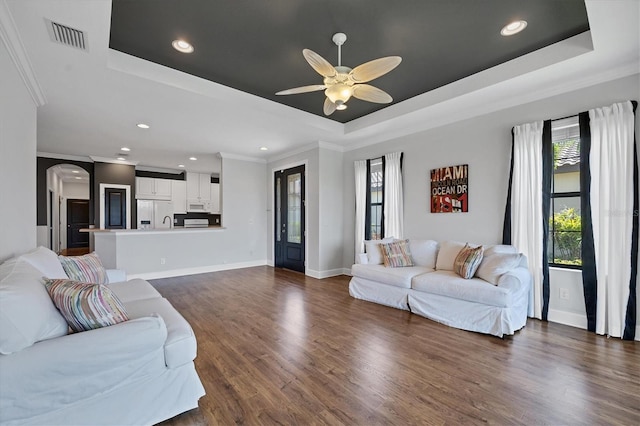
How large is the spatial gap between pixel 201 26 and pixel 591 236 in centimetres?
428

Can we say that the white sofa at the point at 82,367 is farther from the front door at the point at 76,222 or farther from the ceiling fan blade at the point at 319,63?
the front door at the point at 76,222

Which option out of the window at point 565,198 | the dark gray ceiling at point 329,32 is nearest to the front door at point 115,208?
the dark gray ceiling at point 329,32

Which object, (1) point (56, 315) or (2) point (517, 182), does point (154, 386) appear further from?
(2) point (517, 182)

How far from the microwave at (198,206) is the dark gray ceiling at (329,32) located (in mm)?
5839

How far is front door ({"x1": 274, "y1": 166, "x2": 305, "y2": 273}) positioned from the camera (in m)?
6.11

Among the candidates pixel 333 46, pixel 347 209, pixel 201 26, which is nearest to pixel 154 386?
pixel 201 26

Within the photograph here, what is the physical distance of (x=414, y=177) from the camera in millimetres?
4660

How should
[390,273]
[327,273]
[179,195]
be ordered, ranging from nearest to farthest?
[390,273] → [327,273] → [179,195]

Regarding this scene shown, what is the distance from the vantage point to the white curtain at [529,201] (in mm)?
3307

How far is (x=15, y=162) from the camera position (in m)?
2.53

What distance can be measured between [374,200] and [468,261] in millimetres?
2274

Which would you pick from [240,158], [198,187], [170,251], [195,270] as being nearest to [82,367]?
[170,251]

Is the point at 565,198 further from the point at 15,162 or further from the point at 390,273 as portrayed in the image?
the point at 15,162

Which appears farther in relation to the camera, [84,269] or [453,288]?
[453,288]
